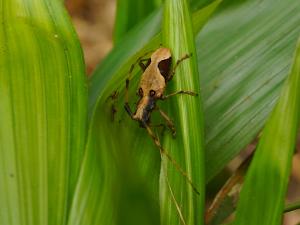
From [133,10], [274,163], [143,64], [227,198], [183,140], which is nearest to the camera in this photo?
[274,163]

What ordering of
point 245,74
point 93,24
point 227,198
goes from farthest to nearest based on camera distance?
1. point 93,24
2. point 227,198
3. point 245,74

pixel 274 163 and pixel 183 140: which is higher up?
pixel 183 140

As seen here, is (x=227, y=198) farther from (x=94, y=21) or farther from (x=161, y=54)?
(x=94, y=21)

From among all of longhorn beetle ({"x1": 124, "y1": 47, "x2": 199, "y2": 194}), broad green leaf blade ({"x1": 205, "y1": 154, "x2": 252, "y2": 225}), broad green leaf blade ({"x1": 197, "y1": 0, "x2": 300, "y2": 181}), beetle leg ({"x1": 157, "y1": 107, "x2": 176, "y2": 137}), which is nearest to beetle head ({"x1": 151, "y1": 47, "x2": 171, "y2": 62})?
longhorn beetle ({"x1": 124, "y1": 47, "x2": 199, "y2": 194})

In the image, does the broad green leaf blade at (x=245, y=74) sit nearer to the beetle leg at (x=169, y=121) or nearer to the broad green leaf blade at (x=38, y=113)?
the beetle leg at (x=169, y=121)

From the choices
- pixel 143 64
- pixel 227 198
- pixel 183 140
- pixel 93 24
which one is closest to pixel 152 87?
pixel 143 64

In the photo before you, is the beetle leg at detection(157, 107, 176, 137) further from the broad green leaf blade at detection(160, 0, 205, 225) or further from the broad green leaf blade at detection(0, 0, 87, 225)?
the broad green leaf blade at detection(0, 0, 87, 225)

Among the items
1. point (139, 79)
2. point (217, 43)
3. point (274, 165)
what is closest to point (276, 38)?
point (217, 43)

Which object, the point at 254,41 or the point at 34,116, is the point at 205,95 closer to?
the point at 254,41
